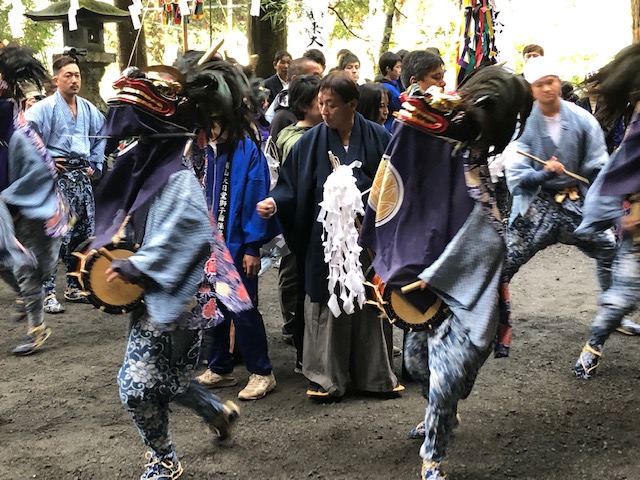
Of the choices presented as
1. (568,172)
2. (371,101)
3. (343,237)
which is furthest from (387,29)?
(343,237)

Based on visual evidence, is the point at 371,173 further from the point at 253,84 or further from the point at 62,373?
the point at 62,373

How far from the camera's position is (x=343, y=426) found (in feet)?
13.7

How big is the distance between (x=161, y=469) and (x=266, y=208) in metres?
1.55

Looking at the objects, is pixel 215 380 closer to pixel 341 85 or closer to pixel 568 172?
pixel 341 85

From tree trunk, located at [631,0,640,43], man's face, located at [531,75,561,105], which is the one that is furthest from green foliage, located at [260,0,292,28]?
man's face, located at [531,75,561,105]

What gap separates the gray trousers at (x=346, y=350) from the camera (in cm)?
447

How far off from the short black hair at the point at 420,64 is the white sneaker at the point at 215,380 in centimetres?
253

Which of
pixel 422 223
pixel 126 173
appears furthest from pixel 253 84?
pixel 422 223

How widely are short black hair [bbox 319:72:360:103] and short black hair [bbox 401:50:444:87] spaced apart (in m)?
1.37

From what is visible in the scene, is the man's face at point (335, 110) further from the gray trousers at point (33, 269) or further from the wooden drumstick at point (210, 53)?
the gray trousers at point (33, 269)

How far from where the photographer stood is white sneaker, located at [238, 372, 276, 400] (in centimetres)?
457

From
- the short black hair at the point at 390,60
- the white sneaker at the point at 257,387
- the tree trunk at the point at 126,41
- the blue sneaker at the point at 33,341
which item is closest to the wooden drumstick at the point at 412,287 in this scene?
the white sneaker at the point at 257,387

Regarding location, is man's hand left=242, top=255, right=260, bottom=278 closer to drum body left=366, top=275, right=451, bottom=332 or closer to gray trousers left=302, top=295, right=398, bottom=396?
gray trousers left=302, top=295, right=398, bottom=396

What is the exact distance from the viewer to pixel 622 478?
11.5ft
